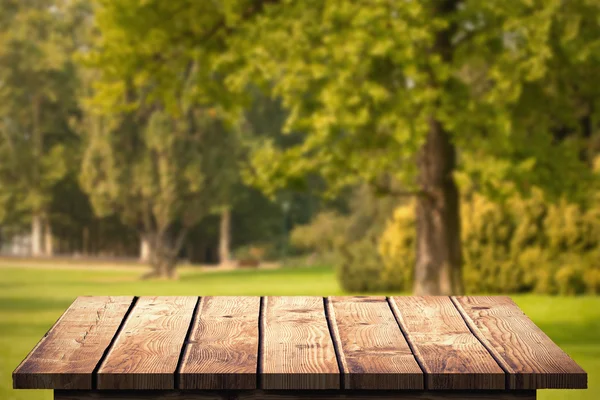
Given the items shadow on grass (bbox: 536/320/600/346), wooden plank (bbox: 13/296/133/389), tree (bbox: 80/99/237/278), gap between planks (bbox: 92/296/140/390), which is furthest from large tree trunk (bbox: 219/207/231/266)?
wooden plank (bbox: 13/296/133/389)

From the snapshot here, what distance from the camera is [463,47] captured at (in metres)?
17.3

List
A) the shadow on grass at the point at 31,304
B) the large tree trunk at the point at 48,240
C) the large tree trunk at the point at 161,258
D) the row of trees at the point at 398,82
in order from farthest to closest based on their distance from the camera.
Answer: the large tree trunk at the point at 48,240, the large tree trunk at the point at 161,258, the shadow on grass at the point at 31,304, the row of trees at the point at 398,82

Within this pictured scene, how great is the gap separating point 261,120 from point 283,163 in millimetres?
38287

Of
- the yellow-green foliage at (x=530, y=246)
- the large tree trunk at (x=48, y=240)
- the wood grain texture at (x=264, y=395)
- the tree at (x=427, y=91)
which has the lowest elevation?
the large tree trunk at (x=48, y=240)

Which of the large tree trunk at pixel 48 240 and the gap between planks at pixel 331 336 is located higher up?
the gap between planks at pixel 331 336

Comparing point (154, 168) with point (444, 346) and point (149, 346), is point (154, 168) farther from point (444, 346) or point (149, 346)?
point (444, 346)

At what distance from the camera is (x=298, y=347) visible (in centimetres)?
414

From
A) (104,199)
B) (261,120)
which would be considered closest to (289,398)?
(104,199)

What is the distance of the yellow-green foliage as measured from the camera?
75.1 ft

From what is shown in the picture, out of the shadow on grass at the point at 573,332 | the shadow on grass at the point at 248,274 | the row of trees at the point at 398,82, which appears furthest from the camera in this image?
the shadow on grass at the point at 248,274

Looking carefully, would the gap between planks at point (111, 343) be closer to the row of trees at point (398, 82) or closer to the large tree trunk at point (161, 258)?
the row of trees at point (398, 82)

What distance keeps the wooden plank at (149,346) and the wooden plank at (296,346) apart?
0.38 meters

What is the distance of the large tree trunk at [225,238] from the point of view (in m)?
53.1

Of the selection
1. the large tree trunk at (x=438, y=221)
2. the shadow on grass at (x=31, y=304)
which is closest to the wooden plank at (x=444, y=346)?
the large tree trunk at (x=438, y=221)
